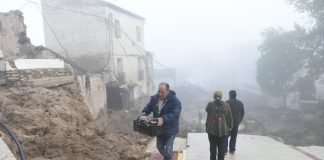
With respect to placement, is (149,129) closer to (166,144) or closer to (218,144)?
(166,144)

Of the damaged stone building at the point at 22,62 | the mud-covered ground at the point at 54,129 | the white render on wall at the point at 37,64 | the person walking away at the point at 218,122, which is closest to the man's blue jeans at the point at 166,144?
the person walking away at the point at 218,122

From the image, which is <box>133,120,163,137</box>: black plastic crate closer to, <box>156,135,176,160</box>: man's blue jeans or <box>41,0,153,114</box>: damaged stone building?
<box>156,135,176,160</box>: man's blue jeans

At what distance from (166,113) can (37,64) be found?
5948mm

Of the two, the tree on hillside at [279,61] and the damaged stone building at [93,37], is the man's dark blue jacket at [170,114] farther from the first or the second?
the tree on hillside at [279,61]

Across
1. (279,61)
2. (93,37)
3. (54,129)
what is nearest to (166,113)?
(54,129)

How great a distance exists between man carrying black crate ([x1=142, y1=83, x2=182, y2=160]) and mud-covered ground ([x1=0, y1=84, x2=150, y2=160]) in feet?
4.17

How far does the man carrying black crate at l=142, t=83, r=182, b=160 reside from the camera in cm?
525

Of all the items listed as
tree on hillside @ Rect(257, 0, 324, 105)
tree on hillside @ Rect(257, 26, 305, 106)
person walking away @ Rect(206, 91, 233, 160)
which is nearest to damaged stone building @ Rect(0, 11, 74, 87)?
person walking away @ Rect(206, 91, 233, 160)

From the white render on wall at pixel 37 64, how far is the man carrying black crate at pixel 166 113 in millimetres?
5331

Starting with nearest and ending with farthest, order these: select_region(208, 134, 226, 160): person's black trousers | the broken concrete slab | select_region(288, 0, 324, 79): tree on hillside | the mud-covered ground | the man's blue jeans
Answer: the man's blue jeans → the mud-covered ground → select_region(208, 134, 226, 160): person's black trousers → the broken concrete slab → select_region(288, 0, 324, 79): tree on hillside

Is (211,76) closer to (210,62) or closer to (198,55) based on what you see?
(210,62)

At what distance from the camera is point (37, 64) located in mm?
9734

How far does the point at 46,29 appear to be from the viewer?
75.6 feet

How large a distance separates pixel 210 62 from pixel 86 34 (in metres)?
59.4
